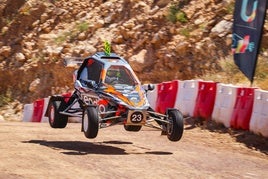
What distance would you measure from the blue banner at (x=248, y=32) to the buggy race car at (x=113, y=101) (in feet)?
15.4

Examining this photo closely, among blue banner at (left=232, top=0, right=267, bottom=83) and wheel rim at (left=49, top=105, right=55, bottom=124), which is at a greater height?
blue banner at (left=232, top=0, right=267, bottom=83)

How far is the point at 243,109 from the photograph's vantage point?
1210 centimetres

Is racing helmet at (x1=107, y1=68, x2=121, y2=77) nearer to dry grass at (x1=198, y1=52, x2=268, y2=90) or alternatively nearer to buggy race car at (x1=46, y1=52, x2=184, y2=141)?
buggy race car at (x1=46, y1=52, x2=184, y2=141)

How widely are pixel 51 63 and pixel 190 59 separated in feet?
22.4

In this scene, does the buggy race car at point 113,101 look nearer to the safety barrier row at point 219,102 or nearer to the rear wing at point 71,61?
the rear wing at point 71,61

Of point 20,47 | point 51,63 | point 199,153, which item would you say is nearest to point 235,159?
point 199,153

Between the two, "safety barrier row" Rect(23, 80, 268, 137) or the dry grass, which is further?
the dry grass

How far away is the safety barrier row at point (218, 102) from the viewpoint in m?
11.5

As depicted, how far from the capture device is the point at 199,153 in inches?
398

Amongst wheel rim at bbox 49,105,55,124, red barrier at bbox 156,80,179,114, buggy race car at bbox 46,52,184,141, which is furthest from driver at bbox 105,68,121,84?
red barrier at bbox 156,80,179,114

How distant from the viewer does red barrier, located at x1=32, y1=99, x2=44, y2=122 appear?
19.1 meters

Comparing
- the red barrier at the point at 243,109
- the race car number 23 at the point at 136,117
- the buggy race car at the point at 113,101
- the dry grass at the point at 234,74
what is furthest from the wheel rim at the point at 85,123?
the dry grass at the point at 234,74

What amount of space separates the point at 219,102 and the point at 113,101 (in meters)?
3.90

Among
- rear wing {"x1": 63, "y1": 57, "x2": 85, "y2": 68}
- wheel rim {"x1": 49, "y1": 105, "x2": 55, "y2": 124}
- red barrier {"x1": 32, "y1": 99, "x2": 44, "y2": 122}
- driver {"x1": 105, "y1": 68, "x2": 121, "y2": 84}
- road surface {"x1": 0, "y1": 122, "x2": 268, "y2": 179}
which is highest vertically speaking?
rear wing {"x1": 63, "y1": 57, "x2": 85, "y2": 68}
